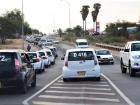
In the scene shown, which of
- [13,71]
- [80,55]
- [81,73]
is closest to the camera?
[13,71]

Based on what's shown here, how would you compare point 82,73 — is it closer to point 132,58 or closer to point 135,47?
point 132,58

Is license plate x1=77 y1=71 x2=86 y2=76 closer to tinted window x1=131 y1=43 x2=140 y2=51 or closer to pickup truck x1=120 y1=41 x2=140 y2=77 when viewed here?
pickup truck x1=120 y1=41 x2=140 y2=77

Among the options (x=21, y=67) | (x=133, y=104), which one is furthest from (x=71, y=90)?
(x=133, y=104)

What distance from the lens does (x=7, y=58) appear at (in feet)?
65.3

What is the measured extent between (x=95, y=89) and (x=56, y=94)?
2255mm

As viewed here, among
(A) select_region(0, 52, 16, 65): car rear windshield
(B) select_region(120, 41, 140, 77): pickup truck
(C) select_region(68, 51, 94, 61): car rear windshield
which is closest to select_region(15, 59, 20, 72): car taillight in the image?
(A) select_region(0, 52, 16, 65): car rear windshield

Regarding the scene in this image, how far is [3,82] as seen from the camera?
19.4m

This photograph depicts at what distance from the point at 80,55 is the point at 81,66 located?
60 centimetres

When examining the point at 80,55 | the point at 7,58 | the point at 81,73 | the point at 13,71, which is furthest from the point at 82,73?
the point at 13,71

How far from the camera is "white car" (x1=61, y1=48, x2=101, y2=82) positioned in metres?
25.4

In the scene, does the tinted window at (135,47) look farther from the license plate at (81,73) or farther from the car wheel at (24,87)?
the car wheel at (24,87)

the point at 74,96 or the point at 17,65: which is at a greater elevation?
the point at 17,65

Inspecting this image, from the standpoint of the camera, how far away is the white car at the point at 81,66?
25.4 metres

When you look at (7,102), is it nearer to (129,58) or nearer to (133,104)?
(133,104)
